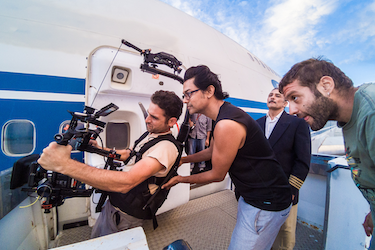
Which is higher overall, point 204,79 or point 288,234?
point 204,79

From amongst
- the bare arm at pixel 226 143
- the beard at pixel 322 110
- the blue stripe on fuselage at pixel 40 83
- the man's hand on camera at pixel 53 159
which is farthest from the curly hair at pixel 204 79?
the blue stripe on fuselage at pixel 40 83

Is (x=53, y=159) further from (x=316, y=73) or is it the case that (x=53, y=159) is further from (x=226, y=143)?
(x=316, y=73)

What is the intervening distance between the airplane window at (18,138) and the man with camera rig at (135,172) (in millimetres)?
1005

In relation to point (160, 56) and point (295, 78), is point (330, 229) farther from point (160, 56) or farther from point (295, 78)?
point (160, 56)

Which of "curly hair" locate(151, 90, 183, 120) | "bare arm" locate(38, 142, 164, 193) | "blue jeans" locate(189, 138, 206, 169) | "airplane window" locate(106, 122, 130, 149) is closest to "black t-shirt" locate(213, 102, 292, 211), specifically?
"curly hair" locate(151, 90, 183, 120)

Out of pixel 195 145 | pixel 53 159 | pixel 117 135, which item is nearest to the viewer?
pixel 53 159

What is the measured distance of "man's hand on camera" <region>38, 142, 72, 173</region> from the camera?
3.00 feet

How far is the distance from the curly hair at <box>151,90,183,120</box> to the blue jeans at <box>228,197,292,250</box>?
104 centimetres

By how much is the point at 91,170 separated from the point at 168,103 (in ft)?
2.76

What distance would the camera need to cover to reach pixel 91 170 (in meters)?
1.00

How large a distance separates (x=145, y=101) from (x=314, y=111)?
1.81m

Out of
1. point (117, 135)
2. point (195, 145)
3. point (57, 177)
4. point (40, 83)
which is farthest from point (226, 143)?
point (195, 145)

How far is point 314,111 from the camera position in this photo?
3.11ft

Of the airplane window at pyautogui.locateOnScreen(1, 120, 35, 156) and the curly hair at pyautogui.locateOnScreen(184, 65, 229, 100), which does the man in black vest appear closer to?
the curly hair at pyautogui.locateOnScreen(184, 65, 229, 100)
